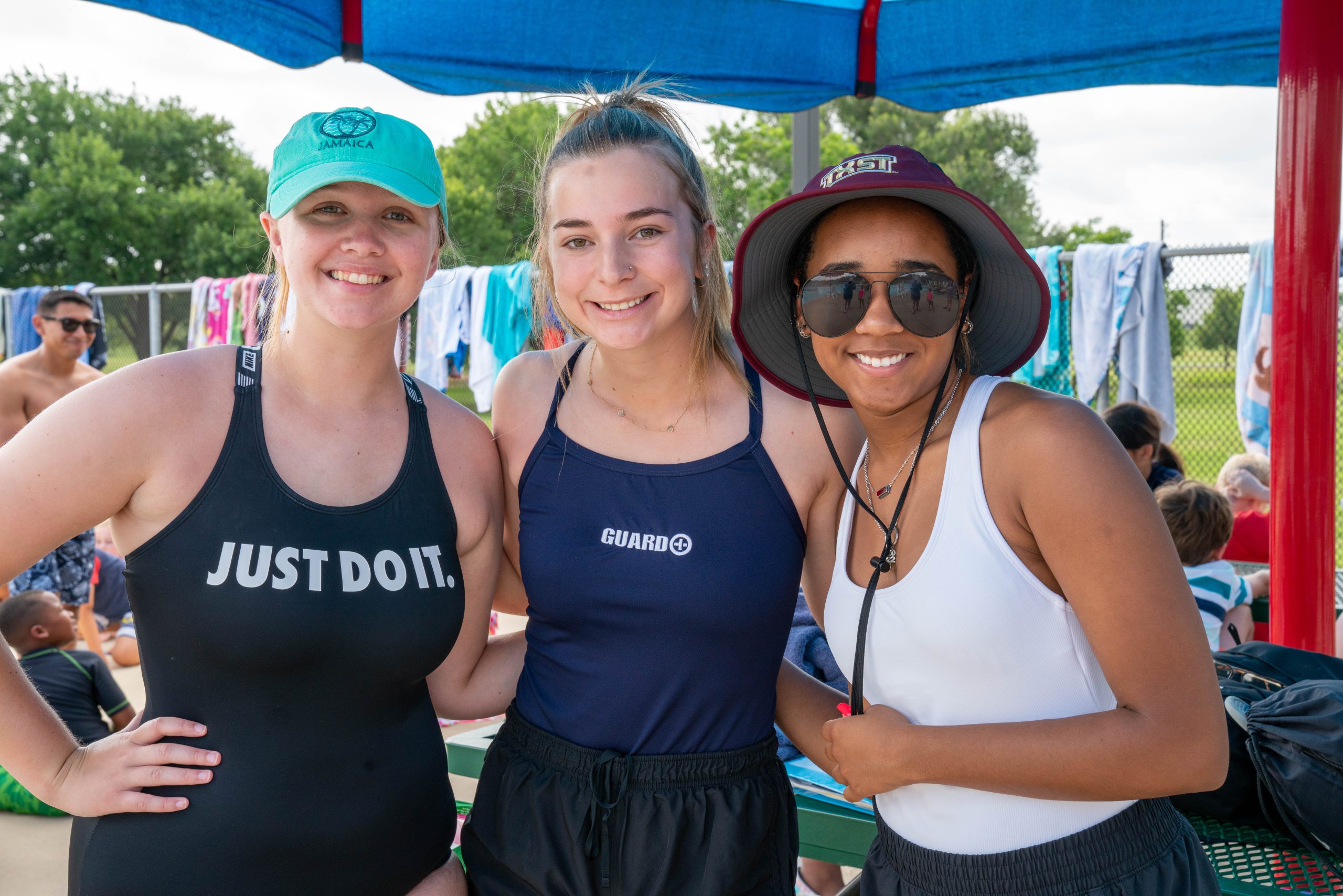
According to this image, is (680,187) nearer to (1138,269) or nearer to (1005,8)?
(1005,8)

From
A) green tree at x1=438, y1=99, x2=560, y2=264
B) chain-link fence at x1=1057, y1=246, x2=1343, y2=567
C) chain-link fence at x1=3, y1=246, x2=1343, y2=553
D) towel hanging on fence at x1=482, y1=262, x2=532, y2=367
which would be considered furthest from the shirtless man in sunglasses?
green tree at x1=438, y1=99, x2=560, y2=264

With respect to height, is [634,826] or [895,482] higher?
[895,482]

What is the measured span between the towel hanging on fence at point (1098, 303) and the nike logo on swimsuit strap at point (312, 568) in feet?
17.0

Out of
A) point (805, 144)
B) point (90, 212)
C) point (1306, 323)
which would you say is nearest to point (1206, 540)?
point (1306, 323)

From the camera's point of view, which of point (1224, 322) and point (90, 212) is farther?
point (90, 212)

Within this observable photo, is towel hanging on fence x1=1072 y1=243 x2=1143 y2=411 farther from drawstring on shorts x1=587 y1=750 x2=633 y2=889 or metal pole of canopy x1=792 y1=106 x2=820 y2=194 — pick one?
drawstring on shorts x1=587 y1=750 x2=633 y2=889

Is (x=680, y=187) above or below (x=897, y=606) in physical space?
above

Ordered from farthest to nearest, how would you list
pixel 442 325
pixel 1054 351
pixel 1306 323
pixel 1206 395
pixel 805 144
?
pixel 442 325 → pixel 1206 395 → pixel 1054 351 → pixel 805 144 → pixel 1306 323

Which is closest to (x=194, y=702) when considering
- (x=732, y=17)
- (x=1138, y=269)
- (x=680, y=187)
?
(x=680, y=187)

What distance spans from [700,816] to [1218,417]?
6.85 m

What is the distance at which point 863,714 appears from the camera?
153cm

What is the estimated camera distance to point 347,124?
1.67 metres

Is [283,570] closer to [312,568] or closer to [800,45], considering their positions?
[312,568]

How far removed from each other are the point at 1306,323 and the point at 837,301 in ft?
6.84
